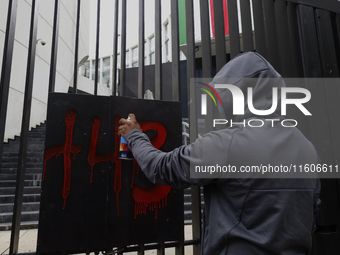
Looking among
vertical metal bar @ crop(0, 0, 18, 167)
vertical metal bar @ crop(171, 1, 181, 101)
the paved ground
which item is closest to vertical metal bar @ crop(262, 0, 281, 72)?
vertical metal bar @ crop(171, 1, 181, 101)

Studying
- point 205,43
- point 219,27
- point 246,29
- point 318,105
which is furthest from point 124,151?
point 318,105

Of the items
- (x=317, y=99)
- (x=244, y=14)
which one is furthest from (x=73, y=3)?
(x=317, y=99)

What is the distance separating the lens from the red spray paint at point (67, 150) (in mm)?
1670

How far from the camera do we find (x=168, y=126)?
195 centimetres

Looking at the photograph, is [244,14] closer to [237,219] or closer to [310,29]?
[310,29]

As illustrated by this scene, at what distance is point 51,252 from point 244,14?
8.36 ft

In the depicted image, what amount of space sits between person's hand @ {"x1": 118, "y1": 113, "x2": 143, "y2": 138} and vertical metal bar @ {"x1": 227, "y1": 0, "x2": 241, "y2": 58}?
1.15 m

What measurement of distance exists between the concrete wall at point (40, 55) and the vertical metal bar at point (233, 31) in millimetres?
8728

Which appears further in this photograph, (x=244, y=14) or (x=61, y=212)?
(x=244, y=14)

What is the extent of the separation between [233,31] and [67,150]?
5.84ft

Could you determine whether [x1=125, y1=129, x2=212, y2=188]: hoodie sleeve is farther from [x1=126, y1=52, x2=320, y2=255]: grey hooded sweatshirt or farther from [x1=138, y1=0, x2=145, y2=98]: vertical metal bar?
[x1=138, y1=0, x2=145, y2=98]: vertical metal bar

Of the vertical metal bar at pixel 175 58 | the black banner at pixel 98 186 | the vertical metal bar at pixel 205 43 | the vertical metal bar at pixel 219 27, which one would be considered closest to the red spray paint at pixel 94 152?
the black banner at pixel 98 186

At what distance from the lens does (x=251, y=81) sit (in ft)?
4.86

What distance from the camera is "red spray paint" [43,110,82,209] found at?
65.7 inches
